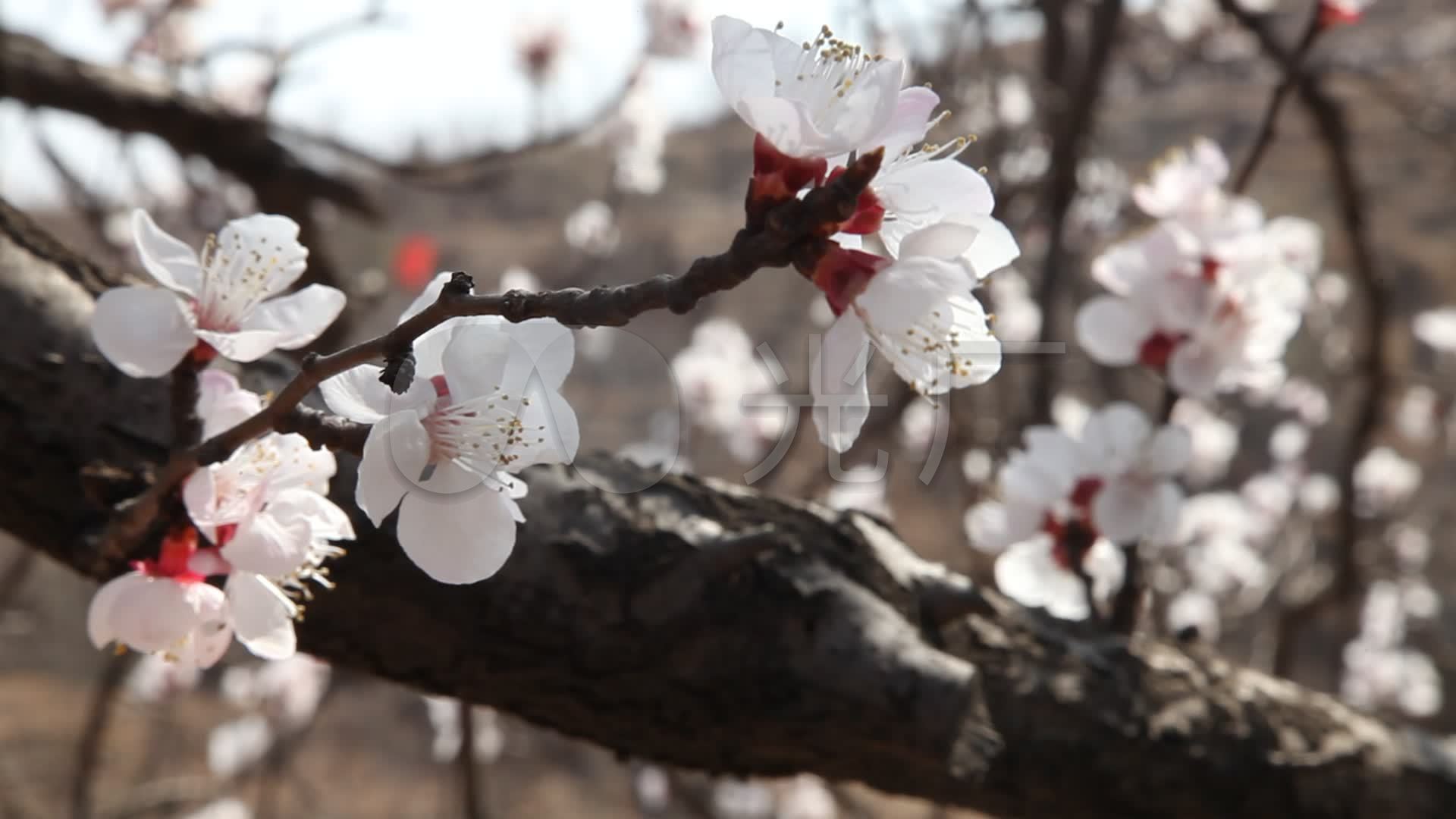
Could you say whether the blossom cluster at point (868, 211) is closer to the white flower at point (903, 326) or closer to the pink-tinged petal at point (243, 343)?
the white flower at point (903, 326)

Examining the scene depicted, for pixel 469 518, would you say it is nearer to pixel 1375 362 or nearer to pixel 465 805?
pixel 465 805

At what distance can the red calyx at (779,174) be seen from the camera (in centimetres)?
35

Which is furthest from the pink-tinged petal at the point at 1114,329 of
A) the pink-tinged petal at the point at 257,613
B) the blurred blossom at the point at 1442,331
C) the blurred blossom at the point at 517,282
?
the blurred blossom at the point at 1442,331

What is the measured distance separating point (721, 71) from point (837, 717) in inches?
16.4

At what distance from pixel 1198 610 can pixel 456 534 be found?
A: 121 inches

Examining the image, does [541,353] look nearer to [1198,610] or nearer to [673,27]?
[673,27]

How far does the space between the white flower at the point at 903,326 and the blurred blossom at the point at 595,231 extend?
74.2 inches

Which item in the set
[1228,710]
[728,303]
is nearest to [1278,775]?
[1228,710]

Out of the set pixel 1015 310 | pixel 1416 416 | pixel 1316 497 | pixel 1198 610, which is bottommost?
pixel 1198 610

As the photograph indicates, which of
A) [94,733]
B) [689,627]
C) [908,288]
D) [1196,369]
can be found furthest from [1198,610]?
[908,288]

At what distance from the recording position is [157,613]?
46 cm

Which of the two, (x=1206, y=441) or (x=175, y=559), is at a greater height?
(x=175, y=559)

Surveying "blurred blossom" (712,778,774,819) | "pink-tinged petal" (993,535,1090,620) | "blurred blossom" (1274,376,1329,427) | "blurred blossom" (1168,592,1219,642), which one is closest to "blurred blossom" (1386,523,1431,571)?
"blurred blossom" (1274,376,1329,427)

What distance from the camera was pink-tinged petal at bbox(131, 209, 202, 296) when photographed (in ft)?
1.53
